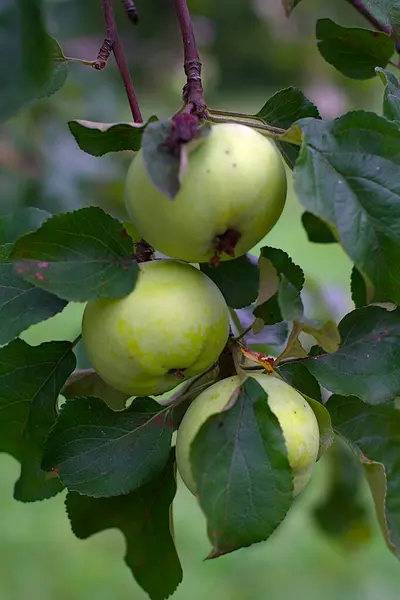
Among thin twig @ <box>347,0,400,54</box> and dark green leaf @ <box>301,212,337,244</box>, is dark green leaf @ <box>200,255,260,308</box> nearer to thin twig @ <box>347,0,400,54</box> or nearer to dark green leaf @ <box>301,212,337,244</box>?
dark green leaf @ <box>301,212,337,244</box>

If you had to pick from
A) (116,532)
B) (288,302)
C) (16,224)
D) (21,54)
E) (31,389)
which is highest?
(21,54)

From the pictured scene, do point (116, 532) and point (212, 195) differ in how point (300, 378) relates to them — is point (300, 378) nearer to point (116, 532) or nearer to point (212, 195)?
point (212, 195)

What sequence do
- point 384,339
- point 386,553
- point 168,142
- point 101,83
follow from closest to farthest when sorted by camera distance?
1. point 168,142
2. point 384,339
3. point 101,83
4. point 386,553

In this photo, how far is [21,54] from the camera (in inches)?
22.1

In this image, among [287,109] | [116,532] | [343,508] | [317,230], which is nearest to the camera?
[287,109]

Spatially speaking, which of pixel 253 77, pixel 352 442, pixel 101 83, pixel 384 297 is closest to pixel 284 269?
pixel 384 297

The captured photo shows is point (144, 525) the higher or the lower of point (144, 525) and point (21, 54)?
the lower

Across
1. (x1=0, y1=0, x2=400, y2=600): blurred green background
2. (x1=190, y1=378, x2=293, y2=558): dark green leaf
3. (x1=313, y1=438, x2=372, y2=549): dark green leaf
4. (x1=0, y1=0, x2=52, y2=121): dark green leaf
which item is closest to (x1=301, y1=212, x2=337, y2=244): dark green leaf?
(x1=190, y1=378, x2=293, y2=558): dark green leaf

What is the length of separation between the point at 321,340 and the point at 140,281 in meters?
0.17

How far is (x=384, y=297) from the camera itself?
0.68 metres

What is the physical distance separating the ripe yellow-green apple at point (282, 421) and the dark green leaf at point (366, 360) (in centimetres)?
6

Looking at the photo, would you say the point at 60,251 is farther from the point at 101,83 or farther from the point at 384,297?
the point at 101,83

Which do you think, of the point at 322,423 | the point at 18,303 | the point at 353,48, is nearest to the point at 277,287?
the point at 322,423

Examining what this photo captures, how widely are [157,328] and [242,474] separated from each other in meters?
0.14
